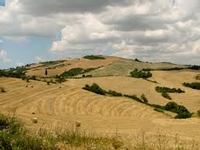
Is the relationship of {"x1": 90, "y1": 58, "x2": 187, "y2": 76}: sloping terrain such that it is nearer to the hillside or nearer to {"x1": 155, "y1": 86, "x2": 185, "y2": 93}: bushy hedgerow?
the hillside

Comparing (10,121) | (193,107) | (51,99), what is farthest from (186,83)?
(10,121)

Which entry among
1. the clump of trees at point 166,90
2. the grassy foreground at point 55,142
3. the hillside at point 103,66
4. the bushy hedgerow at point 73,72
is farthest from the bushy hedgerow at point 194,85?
the grassy foreground at point 55,142

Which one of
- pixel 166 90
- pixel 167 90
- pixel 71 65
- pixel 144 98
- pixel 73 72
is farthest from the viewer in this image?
pixel 71 65

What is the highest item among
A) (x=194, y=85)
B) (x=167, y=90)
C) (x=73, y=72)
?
(x=73, y=72)

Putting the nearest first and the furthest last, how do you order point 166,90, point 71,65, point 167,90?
point 166,90 → point 167,90 → point 71,65

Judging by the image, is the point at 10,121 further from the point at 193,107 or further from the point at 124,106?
the point at 193,107

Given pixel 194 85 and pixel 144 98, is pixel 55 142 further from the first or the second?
pixel 194 85

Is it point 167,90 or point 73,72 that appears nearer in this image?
point 167,90

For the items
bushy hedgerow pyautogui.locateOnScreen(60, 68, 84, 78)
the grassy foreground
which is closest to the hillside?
bushy hedgerow pyautogui.locateOnScreen(60, 68, 84, 78)

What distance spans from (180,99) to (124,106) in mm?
21668

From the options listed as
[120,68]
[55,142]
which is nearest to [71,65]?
[120,68]

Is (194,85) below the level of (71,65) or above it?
below

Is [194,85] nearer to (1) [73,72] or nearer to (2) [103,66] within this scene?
(2) [103,66]

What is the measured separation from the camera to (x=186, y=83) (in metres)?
102
